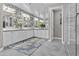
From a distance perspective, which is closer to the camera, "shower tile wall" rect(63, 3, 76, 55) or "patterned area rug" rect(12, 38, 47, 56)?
"shower tile wall" rect(63, 3, 76, 55)

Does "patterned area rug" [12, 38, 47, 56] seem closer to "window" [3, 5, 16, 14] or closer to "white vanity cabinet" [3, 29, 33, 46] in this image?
"white vanity cabinet" [3, 29, 33, 46]

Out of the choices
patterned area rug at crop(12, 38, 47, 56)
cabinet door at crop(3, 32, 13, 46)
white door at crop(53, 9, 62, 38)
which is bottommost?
patterned area rug at crop(12, 38, 47, 56)

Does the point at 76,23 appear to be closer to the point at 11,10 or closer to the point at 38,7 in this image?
the point at 38,7

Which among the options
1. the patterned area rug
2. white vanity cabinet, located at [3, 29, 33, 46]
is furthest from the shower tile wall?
white vanity cabinet, located at [3, 29, 33, 46]

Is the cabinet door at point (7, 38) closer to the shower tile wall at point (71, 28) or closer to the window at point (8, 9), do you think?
the window at point (8, 9)

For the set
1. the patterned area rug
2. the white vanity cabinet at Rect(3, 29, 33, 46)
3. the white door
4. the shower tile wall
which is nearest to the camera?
the shower tile wall

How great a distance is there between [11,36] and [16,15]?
791 mm

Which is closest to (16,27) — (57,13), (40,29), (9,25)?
(9,25)

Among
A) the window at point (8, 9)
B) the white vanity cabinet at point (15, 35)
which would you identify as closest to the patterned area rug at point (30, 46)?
the white vanity cabinet at point (15, 35)

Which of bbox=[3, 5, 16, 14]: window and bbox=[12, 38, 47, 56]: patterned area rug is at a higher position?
bbox=[3, 5, 16, 14]: window

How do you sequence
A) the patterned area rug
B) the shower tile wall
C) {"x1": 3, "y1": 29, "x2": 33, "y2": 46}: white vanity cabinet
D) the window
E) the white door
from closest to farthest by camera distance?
the shower tile wall < the window < the patterned area rug < {"x1": 3, "y1": 29, "x2": 33, "y2": 46}: white vanity cabinet < the white door

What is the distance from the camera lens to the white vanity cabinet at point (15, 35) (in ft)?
10.1

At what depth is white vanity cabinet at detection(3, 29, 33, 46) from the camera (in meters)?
3.09

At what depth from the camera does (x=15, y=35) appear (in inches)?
129
